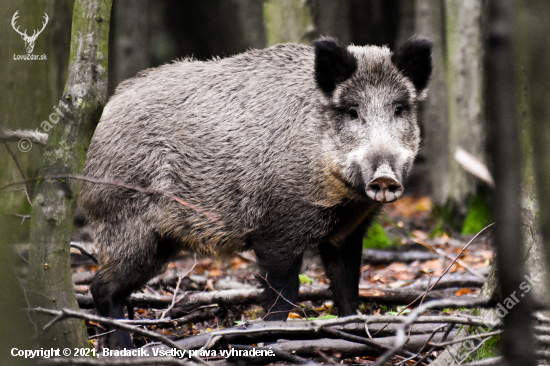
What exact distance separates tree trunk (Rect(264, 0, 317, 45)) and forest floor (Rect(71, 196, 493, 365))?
2.58 m

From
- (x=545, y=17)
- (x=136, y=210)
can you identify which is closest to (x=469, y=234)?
(x=136, y=210)

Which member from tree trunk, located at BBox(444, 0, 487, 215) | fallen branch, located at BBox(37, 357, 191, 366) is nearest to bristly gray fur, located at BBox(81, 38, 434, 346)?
fallen branch, located at BBox(37, 357, 191, 366)

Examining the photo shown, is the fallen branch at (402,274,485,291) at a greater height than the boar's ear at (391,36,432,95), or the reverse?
the boar's ear at (391,36,432,95)

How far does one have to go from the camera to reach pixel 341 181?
16.2ft

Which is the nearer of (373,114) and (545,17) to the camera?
(545,17)

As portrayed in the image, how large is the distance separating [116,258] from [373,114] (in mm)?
2712

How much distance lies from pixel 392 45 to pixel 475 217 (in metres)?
12.4

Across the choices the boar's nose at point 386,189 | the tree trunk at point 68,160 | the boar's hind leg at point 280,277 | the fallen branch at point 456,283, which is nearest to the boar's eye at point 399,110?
the boar's nose at point 386,189

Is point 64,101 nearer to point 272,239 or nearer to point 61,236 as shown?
point 61,236

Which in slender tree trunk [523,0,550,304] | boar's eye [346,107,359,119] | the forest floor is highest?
boar's eye [346,107,359,119]

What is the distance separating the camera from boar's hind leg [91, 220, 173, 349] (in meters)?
5.36

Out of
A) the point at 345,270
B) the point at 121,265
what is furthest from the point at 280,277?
the point at 121,265

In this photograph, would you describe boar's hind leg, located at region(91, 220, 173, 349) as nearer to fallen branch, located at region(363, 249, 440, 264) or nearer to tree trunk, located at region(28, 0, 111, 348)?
tree trunk, located at region(28, 0, 111, 348)

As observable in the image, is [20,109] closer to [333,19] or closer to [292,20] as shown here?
[292,20]
